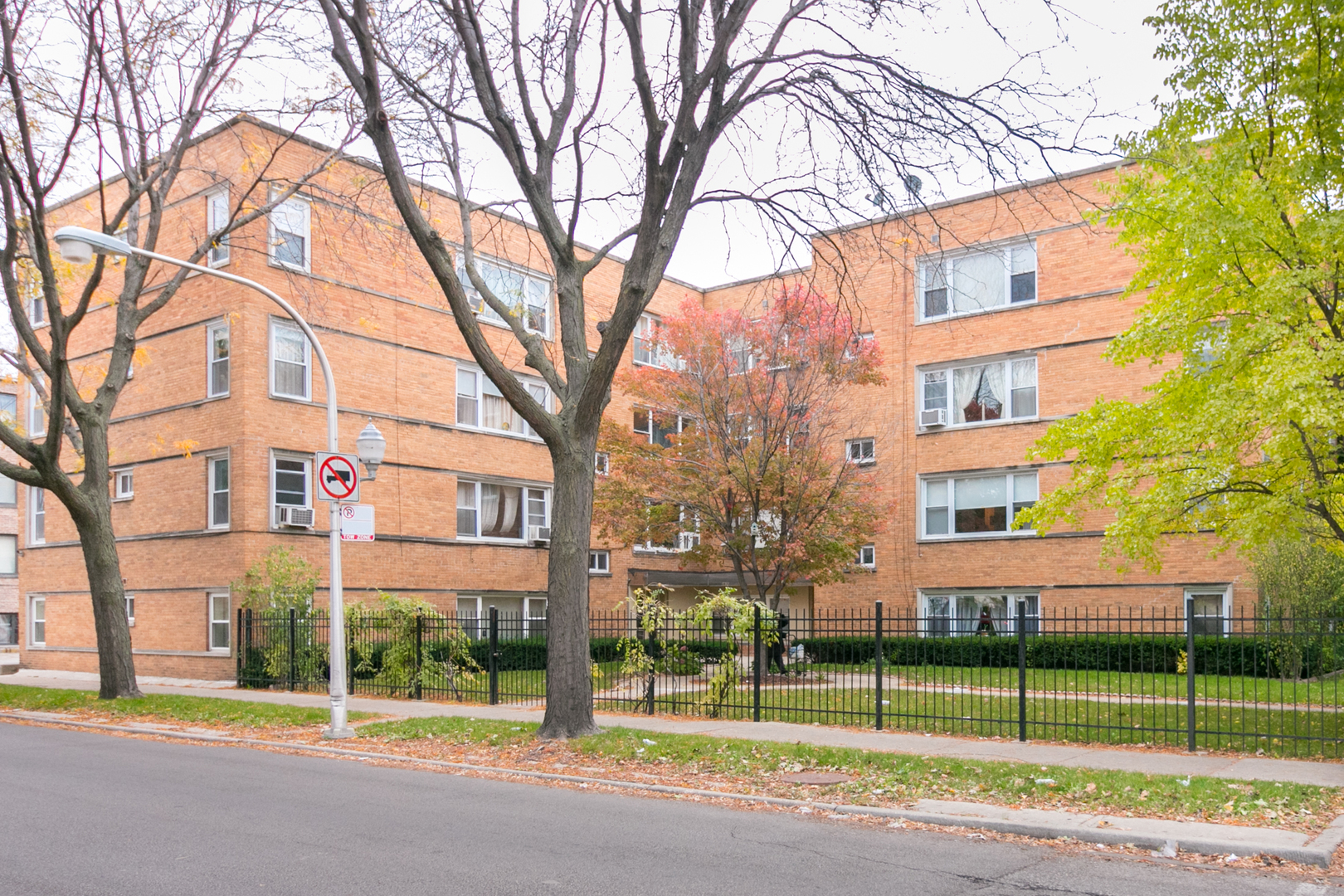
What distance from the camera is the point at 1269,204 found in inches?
463

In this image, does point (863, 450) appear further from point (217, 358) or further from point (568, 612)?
point (568, 612)

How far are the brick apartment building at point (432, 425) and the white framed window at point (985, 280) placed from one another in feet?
0.22

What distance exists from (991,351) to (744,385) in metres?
8.55

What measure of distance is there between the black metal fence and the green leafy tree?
1.46m

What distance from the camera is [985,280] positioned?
27875 millimetres

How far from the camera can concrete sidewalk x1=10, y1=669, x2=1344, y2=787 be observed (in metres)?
10.5

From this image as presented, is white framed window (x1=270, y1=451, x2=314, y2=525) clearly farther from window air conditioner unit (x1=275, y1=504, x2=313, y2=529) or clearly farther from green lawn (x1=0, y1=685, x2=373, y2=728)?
green lawn (x1=0, y1=685, x2=373, y2=728)

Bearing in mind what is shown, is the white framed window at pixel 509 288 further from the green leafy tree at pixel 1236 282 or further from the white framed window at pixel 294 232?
the green leafy tree at pixel 1236 282

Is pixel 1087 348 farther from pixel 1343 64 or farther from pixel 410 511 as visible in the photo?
pixel 410 511

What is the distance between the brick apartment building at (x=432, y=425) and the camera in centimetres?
2405

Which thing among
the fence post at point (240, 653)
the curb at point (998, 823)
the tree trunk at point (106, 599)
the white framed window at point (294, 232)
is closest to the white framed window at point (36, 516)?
the white framed window at point (294, 232)

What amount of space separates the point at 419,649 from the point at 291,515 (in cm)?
626

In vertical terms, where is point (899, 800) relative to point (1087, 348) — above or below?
below

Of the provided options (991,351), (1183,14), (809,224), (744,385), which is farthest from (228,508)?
(1183,14)
